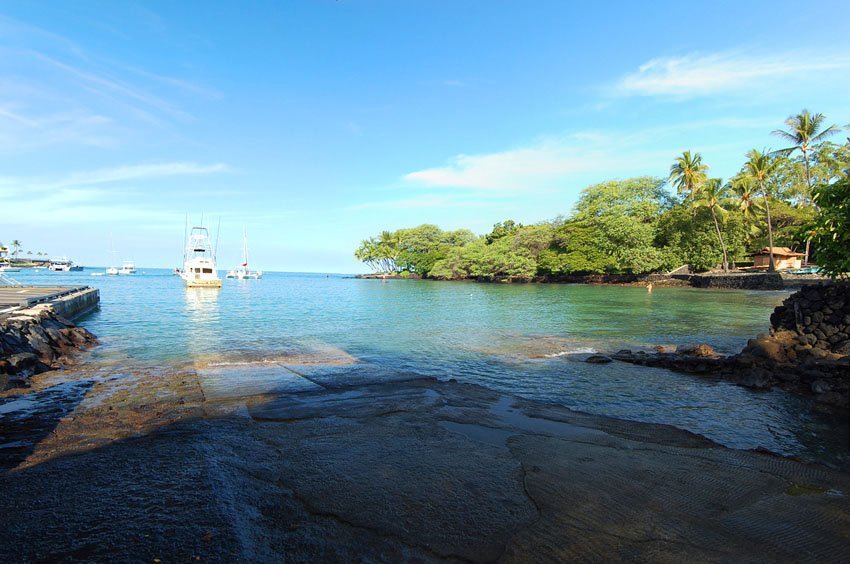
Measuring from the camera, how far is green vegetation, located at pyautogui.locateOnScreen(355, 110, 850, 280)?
54281 millimetres

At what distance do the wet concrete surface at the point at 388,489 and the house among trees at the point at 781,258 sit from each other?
217ft

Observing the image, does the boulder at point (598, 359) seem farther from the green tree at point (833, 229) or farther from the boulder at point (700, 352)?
the green tree at point (833, 229)

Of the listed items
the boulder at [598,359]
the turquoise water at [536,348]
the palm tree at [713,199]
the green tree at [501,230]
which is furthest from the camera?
the green tree at [501,230]

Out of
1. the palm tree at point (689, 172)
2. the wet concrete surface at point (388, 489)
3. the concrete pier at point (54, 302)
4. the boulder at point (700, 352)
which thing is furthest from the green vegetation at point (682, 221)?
the concrete pier at point (54, 302)

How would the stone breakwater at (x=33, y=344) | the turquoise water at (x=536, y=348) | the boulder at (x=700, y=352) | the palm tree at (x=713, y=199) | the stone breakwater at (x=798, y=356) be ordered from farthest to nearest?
1. the palm tree at (x=713, y=199)
2. the boulder at (x=700, y=352)
3. the stone breakwater at (x=33, y=344)
4. the stone breakwater at (x=798, y=356)
5. the turquoise water at (x=536, y=348)

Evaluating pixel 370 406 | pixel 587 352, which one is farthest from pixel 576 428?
pixel 587 352

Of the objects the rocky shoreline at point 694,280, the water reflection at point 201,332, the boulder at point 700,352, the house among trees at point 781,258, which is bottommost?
the water reflection at point 201,332

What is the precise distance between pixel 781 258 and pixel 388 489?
7242 cm

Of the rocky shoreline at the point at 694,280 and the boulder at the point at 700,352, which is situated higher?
the rocky shoreline at the point at 694,280

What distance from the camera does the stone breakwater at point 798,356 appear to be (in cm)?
948

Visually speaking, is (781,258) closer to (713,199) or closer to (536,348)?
(713,199)

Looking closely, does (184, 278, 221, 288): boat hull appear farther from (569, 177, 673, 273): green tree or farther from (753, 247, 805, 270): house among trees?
(753, 247, 805, 270): house among trees

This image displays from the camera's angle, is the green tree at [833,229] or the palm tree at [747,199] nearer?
the green tree at [833,229]

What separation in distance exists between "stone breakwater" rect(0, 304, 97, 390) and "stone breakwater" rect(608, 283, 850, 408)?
51.5ft
